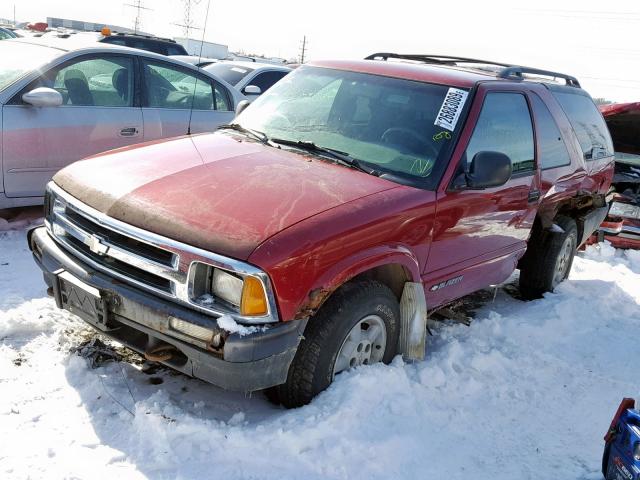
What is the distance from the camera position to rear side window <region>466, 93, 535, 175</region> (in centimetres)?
405

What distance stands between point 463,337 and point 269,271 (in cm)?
218

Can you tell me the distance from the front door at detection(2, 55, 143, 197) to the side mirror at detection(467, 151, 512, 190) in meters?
3.70

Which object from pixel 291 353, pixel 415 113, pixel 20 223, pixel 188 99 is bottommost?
pixel 20 223

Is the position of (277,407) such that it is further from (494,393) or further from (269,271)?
(494,393)

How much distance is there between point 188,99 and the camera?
6.87m

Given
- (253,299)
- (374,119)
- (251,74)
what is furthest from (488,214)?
(251,74)

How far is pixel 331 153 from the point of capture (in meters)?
3.84

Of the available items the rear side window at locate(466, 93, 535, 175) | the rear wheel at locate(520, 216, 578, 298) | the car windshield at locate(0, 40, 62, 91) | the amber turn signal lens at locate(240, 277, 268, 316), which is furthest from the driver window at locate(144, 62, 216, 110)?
the amber turn signal lens at locate(240, 277, 268, 316)

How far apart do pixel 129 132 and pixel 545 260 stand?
13.3 feet

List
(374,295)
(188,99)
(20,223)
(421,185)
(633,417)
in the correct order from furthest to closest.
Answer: (188,99) < (20,223) < (421,185) < (374,295) < (633,417)

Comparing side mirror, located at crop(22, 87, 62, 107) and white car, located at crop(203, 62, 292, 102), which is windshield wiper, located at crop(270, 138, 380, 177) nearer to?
side mirror, located at crop(22, 87, 62, 107)

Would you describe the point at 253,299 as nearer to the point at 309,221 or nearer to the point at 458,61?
the point at 309,221

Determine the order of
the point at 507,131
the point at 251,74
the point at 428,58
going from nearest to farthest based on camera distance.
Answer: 1. the point at 507,131
2. the point at 428,58
3. the point at 251,74

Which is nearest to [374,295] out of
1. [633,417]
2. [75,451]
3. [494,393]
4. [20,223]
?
[494,393]
